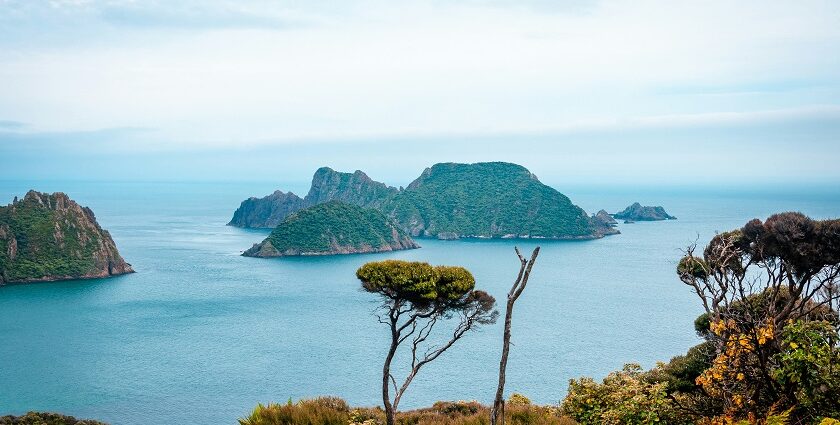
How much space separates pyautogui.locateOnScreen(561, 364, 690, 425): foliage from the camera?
11227 mm

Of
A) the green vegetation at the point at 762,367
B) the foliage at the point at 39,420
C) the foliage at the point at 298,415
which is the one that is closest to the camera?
the green vegetation at the point at 762,367

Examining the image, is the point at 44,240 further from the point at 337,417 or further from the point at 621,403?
the point at 621,403

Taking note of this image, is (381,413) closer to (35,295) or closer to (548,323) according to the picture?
(548,323)

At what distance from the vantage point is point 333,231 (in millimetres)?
158750

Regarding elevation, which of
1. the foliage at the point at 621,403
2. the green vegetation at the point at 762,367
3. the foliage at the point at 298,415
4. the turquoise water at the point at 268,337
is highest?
the green vegetation at the point at 762,367

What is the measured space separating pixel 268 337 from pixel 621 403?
6970 centimetres

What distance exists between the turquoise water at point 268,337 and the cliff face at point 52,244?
4.51 m

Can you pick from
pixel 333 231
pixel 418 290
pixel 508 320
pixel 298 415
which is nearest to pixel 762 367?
pixel 508 320

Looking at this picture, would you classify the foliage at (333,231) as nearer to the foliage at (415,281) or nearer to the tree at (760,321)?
the foliage at (415,281)

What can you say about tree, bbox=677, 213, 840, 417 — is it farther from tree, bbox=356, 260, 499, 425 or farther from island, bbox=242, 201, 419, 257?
island, bbox=242, 201, 419, 257

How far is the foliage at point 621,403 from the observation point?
1123cm

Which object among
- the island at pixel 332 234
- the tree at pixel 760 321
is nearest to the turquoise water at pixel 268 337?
the island at pixel 332 234

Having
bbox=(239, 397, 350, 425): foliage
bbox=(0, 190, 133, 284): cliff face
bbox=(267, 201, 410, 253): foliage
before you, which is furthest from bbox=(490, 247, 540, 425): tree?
bbox=(267, 201, 410, 253): foliage

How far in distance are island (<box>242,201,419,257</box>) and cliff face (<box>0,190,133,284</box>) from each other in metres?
34.8
